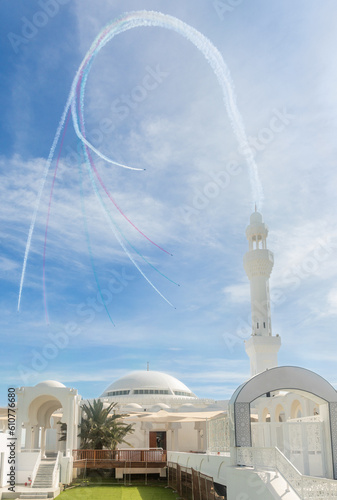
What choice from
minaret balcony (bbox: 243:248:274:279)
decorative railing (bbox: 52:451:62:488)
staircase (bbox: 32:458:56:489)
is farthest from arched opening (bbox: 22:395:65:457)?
minaret balcony (bbox: 243:248:274:279)

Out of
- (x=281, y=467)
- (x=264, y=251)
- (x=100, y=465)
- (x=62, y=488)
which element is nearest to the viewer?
(x=281, y=467)

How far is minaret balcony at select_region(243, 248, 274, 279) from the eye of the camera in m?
44.7

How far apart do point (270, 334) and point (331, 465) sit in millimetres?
30944

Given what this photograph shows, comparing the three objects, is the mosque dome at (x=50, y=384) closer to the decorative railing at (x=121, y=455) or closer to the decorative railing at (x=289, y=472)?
the decorative railing at (x=121, y=455)

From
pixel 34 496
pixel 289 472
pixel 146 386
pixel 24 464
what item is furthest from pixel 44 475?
pixel 146 386

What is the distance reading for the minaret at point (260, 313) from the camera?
44.1 metres

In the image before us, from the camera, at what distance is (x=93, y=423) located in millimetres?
30031

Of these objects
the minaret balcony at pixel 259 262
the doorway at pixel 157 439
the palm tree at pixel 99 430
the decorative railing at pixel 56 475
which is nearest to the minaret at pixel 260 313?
the minaret balcony at pixel 259 262

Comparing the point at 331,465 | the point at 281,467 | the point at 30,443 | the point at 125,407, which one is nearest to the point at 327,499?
the point at 281,467

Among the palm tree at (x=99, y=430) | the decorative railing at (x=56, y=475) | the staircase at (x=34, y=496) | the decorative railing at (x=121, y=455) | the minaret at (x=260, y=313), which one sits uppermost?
the minaret at (x=260, y=313)

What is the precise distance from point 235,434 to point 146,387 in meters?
39.0

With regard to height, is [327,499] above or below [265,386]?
below

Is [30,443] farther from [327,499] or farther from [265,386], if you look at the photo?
[327,499]

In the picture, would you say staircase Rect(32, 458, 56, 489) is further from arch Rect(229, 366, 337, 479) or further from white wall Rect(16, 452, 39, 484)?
arch Rect(229, 366, 337, 479)
